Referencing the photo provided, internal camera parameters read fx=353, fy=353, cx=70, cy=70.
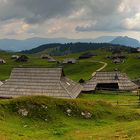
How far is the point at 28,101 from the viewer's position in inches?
1235

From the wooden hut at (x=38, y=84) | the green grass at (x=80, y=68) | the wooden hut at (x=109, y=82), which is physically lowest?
the green grass at (x=80, y=68)

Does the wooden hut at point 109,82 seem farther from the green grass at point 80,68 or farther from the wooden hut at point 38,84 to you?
the green grass at point 80,68

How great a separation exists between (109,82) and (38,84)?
21491mm

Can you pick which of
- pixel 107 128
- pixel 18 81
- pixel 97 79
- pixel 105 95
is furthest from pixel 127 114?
pixel 97 79

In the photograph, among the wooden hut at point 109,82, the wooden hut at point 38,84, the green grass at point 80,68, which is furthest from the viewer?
the green grass at point 80,68

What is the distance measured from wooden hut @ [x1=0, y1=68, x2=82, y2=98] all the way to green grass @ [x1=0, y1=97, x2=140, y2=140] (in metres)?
15.5

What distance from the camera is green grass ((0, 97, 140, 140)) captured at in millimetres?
24750

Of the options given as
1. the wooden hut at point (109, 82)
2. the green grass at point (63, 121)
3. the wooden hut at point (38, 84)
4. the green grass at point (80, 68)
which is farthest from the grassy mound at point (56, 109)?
the green grass at point (80, 68)

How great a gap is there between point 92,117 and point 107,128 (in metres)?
4.22

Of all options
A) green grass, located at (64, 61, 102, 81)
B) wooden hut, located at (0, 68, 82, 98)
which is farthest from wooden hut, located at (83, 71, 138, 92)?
green grass, located at (64, 61, 102, 81)

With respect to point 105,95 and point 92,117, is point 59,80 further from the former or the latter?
point 92,117

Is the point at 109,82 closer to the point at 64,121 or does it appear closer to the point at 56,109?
the point at 56,109

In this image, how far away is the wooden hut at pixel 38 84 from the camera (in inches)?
1961

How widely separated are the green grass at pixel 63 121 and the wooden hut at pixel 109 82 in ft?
112
